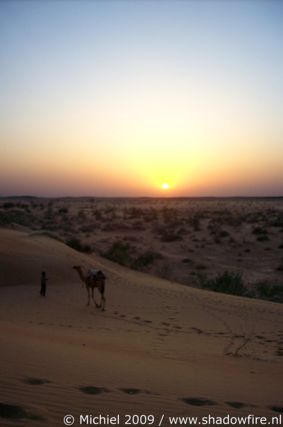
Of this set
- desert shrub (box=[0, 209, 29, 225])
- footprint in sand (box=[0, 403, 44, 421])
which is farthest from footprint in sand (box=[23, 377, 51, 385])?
desert shrub (box=[0, 209, 29, 225])

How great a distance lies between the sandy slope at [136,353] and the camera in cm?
542

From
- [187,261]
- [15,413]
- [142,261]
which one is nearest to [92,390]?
[15,413]

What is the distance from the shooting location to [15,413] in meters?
4.74

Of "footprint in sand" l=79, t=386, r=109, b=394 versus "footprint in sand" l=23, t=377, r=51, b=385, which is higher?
"footprint in sand" l=23, t=377, r=51, b=385

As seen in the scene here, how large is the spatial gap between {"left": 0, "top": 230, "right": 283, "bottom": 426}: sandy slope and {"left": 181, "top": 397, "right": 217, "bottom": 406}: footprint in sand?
1 centimetres

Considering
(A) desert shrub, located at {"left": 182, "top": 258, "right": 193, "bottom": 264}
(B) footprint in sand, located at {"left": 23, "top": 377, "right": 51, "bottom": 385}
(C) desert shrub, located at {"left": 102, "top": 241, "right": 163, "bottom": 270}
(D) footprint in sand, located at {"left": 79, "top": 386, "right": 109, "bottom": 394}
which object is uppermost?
(B) footprint in sand, located at {"left": 23, "top": 377, "right": 51, "bottom": 385}

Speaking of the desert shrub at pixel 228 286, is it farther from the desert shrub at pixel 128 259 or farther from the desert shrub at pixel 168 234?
the desert shrub at pixel 168 234

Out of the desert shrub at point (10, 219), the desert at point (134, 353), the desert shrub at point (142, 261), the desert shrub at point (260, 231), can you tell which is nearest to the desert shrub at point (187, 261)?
the desert shrub at point (142, 261)

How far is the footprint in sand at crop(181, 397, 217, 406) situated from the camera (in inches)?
220

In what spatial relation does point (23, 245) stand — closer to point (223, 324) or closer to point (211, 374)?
point (223, 324)

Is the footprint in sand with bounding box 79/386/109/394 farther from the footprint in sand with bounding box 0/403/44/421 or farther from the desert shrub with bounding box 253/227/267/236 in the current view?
the desert shrub with bounding box 253/227/267/236

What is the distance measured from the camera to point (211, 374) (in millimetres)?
7047

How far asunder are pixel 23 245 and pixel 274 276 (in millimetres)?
13204

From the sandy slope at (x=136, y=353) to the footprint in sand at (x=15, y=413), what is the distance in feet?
0.07
